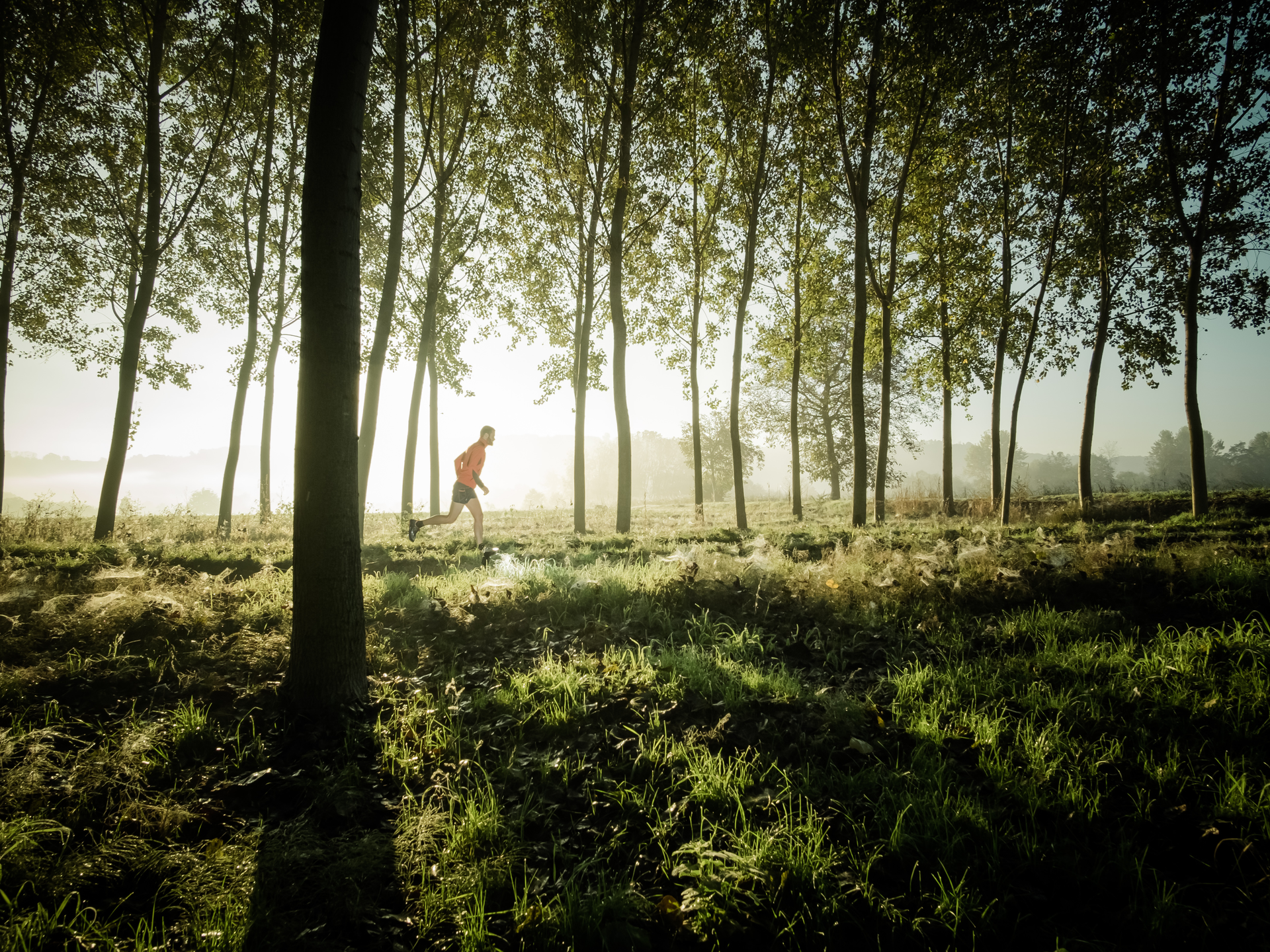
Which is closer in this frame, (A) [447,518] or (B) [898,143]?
(A) [447,518]

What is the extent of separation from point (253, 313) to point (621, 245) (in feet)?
34.0

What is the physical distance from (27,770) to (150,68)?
14332 mm

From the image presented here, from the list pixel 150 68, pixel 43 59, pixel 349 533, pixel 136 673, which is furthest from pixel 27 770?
pixel 43 59

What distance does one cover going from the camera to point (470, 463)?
32.4ft

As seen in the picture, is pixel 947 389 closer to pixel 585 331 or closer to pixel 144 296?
pixel 585 331

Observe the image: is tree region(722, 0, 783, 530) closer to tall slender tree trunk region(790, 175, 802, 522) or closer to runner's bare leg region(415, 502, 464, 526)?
tall slender tree trunk region(790, 175, 802, 522)

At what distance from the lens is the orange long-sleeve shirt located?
387 inches

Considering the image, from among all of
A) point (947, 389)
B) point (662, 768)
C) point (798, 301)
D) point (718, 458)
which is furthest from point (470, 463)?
point (718, 458)

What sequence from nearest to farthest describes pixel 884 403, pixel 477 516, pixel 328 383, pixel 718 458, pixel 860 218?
pixel 328 383 < pixel 477 516 < pixel 860 218 < pixel 884 403 < pixel 718 458

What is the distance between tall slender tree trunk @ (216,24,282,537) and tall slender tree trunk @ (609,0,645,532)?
834 centimetres

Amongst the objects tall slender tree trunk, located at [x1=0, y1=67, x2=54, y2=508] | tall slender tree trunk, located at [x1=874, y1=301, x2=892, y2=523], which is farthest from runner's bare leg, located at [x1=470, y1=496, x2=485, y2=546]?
tall slender tree trunk, located at [x1=0, y1=67, x2=54, y2=508]

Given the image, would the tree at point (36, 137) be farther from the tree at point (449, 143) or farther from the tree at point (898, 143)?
the tree at point (898, 143)

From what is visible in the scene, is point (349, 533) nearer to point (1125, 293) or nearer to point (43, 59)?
point (43, 59)

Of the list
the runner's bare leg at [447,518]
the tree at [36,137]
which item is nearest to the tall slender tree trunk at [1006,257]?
the runner's bare leg at [447,518]
